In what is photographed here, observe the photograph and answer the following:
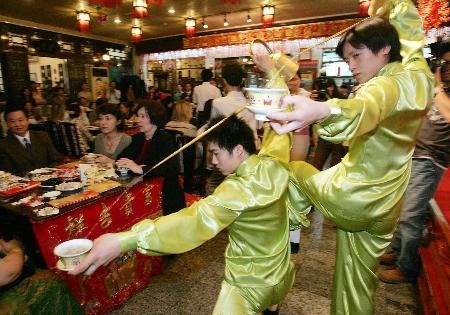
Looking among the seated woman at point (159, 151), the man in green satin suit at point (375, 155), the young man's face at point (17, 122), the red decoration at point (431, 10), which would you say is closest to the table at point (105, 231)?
the seated woman at point (159, 151)

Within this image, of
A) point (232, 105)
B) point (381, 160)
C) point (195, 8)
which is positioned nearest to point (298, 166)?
point (381, 160)

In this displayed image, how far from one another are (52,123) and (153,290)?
171 inches

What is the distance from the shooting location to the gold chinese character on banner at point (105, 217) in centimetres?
244

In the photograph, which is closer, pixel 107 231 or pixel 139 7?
pixel 107 231

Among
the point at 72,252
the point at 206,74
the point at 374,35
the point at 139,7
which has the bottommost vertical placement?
the point at 72,252

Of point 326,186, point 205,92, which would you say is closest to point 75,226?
point 326,186

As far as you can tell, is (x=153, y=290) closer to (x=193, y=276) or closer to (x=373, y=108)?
(x=193, y=276)

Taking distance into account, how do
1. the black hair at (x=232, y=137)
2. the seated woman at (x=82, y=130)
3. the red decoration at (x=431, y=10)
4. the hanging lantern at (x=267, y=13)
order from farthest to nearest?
the hanging lantern at (x=267, y=13), the seated woman at (x=82, y=130), the red decoration at (x=431, y=10), the black hair at (x=232, y=137)

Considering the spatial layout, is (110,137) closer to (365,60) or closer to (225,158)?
(225,158)

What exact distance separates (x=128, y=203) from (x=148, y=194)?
253mm

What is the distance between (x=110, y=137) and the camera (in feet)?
11.8

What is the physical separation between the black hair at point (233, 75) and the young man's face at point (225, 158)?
243 cm

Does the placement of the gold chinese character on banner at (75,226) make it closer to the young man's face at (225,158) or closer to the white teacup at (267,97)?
the young man's face at (225,158)

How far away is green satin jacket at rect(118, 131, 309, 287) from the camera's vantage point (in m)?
1.24
